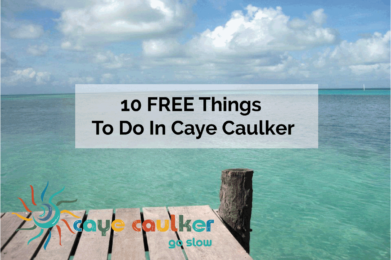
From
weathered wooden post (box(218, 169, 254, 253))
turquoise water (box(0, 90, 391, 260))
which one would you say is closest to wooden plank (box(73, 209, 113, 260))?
weathered wooden post (box(218, 169, 254, 253))

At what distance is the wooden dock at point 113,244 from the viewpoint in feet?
9.23

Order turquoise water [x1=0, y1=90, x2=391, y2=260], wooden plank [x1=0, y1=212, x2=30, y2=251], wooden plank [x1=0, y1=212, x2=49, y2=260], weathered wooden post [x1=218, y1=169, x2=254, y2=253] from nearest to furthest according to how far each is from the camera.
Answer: wooden plank [x1=0, y1=212, x2=49, y2=260] < wooden plank [x1=0, y1=212, x2=30, y2=251] < weathered wooden post [x1=218, y1=169, x2=254, y2=253] < turquoise water [x1=0, y1=90, x2=391, y2=260]

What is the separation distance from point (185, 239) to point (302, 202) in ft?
15.7

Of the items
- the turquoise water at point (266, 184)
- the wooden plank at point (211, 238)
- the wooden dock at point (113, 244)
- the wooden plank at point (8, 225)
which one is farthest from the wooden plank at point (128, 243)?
the turquoise water at point (266, 184)

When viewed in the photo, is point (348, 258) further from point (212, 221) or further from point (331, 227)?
point (212, 221)

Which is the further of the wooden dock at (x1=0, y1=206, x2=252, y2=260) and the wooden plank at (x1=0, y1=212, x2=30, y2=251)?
the wooden plank at (x1=0, y1=212, x2=30, y2=251)

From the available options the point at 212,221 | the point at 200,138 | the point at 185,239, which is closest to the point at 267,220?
the point at 212,221

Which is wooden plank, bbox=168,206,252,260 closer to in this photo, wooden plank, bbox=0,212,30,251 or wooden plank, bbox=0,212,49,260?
wooden plank, bbox=0,212,49,260

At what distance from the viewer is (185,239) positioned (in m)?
3.11

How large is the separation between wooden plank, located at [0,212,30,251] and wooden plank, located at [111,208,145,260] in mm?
1036

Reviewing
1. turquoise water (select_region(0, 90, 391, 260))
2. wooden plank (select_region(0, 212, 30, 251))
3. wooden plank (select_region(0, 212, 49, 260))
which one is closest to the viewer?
wooden plank (select_region(0, 212, 49, 260))

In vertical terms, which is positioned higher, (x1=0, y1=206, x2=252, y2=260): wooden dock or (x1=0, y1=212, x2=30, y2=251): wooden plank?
(x1=0, y1=212, x2=30, y2=251): wooden plank

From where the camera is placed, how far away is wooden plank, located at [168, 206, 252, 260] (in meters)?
2.82

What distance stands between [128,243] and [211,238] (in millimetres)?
820
